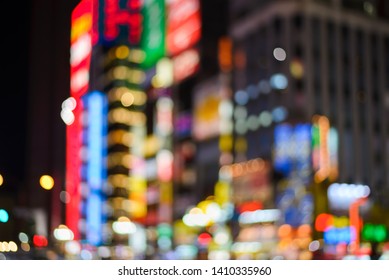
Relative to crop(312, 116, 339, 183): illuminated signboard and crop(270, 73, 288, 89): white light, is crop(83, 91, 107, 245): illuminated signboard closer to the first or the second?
crop(270, 73, 288, 89): white light

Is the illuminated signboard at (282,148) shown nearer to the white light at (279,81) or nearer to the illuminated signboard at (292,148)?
the illuminated signboard at (292,148)

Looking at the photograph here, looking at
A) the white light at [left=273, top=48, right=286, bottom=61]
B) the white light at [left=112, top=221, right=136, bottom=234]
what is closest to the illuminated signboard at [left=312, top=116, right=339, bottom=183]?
the white light at [left=273, top=48, right=286, bottom=61]

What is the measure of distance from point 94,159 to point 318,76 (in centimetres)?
965

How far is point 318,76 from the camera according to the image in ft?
82.0

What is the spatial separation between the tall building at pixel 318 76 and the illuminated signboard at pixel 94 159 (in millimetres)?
6208

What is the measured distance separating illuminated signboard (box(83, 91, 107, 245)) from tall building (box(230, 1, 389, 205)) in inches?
244

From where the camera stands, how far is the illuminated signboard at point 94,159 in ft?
92.6

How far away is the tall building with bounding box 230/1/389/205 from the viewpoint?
1705 centimetres

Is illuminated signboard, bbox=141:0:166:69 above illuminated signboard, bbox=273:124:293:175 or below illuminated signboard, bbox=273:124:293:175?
above

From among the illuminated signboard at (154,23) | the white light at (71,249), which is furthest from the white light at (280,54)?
the white light at (71,249)

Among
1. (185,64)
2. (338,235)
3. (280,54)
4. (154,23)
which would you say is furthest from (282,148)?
(185,64)

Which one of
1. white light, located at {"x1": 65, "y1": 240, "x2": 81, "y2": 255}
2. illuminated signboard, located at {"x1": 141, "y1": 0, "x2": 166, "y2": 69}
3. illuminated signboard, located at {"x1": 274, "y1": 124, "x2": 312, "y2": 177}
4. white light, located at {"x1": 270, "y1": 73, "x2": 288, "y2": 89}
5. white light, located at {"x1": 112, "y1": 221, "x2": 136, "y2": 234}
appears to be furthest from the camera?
white light, located at {"x1": 112, "y1": 221, "x2": 136, "y2": 234}

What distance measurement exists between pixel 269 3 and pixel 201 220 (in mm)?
9961

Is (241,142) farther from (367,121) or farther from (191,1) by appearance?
(367,121)
